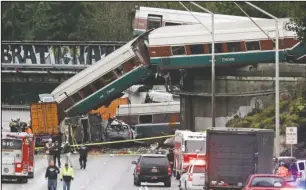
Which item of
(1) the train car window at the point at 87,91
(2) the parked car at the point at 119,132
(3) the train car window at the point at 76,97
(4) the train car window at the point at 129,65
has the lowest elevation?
(2) the parked car at the point at 119,132

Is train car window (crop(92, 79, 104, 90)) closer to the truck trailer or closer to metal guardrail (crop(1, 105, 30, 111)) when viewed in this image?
the truck trailer

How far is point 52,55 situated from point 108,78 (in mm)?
36389

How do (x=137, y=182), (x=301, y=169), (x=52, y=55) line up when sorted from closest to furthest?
(x=301, y=169) → (x=137, y=182) → (x=52, y=55)

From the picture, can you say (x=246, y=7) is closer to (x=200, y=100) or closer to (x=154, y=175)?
(x=200, y=100)

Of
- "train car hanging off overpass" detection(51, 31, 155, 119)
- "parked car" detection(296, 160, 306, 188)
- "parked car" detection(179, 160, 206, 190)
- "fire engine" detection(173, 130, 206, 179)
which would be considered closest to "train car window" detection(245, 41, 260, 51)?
"train car hanging off overpass" detection(51, 31, 155, 119)

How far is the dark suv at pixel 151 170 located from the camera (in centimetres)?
4753

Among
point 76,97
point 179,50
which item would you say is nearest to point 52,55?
point 76,97

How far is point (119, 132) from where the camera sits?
235 ft

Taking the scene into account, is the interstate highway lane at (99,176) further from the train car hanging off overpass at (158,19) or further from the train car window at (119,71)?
the train car hanging off overpass at (158,19)

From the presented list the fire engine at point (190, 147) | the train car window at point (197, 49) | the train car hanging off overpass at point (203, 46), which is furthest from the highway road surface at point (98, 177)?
the train car window at point (197, 49)

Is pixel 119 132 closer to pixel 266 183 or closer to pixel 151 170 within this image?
pixel 151 170

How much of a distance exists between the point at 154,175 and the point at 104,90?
21.4 meters

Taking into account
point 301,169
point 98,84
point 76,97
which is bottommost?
point 301,169

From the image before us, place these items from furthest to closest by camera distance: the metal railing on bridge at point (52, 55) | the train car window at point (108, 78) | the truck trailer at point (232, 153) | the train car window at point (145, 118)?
the metal railing on bridge at point (52, 55) < the train car window at point (145, 118) < the train car window at point (108, 78) < the truck trailer at point (232, 153)
